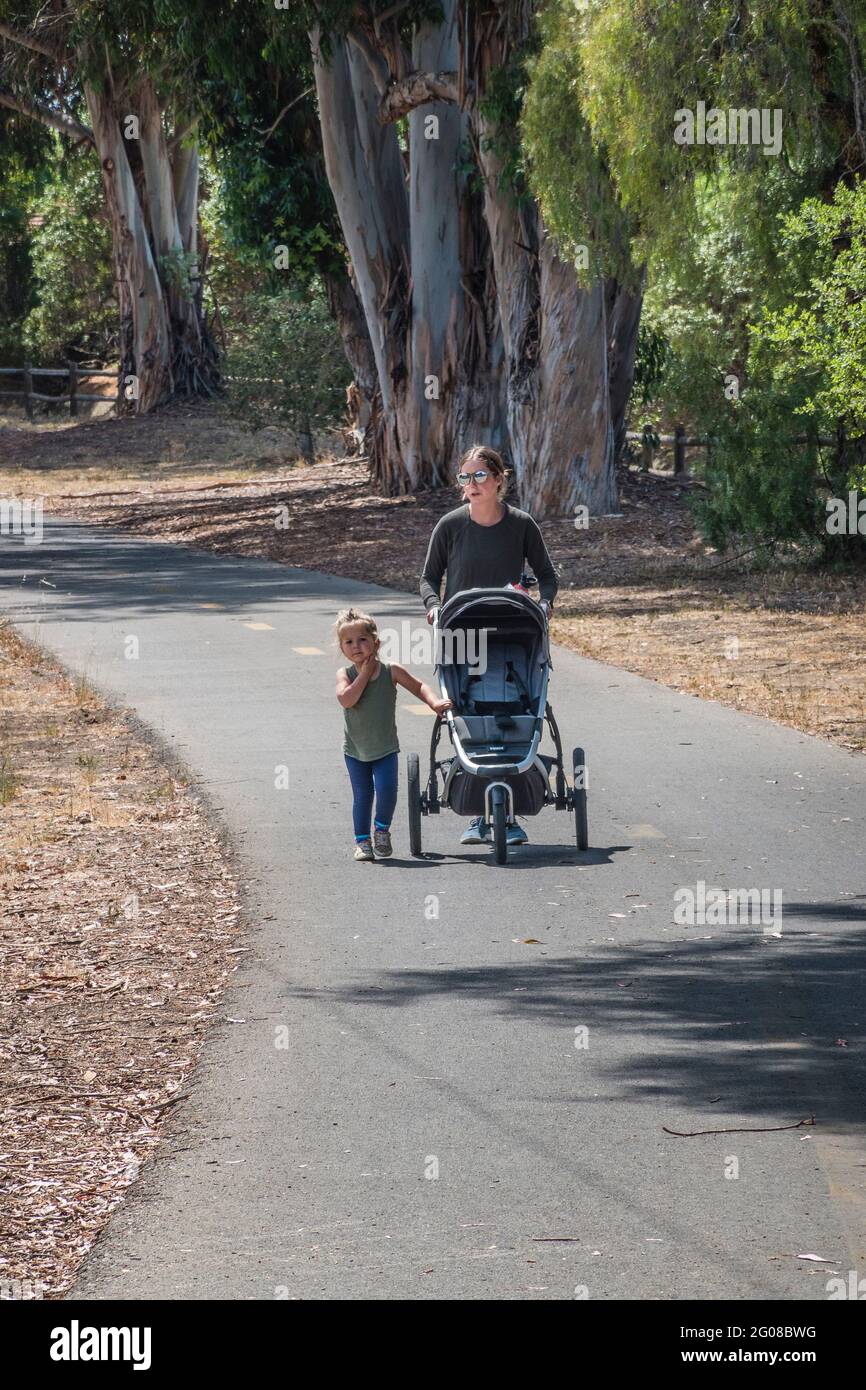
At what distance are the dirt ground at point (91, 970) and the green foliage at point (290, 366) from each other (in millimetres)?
25542

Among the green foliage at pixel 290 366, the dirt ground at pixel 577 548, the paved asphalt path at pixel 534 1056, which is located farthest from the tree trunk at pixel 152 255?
the paved asphalt path at pixel 534 1056

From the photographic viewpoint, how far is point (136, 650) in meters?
17.0

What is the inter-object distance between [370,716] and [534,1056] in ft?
10.1

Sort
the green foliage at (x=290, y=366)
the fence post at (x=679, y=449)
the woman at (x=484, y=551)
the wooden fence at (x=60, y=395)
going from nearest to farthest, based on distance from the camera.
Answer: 1. the woman at (x=484, y=551)
2. the fence post at (x=679, y=449)
3. the green foliage at (x=290, y=366)
4. the wooden fence at (x=60, y=395)

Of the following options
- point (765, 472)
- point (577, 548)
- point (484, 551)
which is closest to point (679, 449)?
point (577, 548)

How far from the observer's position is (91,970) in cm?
765

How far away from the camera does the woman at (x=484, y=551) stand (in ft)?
31.8

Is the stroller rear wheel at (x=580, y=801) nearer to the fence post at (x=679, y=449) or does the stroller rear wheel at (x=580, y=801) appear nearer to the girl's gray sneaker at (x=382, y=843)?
the girl's gray sneaker at (x=382, y=843)

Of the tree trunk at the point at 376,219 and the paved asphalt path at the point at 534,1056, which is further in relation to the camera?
the tree trunk at the point at 376,219

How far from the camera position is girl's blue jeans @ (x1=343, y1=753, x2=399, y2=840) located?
930cm

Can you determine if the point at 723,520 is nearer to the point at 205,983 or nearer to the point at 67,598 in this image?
the point at 67,598

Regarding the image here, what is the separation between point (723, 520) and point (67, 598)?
7116mm

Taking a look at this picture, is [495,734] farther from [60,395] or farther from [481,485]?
[60,395]

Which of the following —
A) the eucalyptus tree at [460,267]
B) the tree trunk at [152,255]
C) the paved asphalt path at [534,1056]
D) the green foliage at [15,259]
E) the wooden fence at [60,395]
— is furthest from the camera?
the wooden fence at [60,395]
